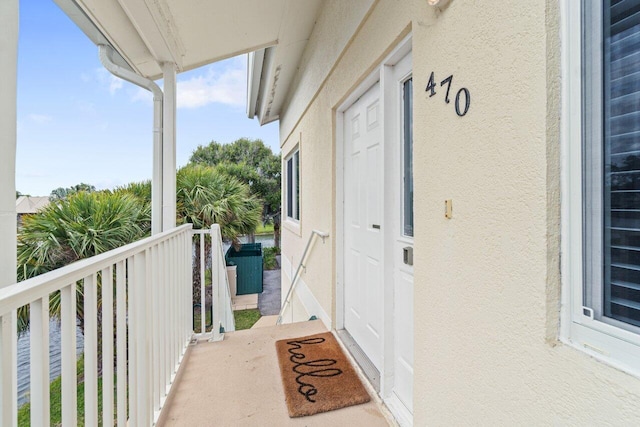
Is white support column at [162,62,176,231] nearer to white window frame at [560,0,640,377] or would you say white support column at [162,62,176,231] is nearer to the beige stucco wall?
the beige stucco wall

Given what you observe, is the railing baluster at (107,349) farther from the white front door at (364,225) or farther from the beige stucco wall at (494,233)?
the white front door at (364,225)

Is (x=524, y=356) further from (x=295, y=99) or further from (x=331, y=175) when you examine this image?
(x=295, y=99)

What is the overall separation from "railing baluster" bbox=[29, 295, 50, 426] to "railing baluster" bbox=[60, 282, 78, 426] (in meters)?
0.13

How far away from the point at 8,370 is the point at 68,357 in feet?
1.00

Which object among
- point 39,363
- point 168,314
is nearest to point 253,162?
point 168,314

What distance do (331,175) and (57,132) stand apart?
10.8ft

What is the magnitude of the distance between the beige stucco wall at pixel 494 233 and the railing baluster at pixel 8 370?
4.22ft

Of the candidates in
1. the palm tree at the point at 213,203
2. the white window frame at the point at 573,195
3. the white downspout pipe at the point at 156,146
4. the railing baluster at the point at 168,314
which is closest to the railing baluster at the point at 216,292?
the white downspout pipe at the point at 156,146

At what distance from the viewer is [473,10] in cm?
111

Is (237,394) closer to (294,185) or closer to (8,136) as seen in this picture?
(8,136)

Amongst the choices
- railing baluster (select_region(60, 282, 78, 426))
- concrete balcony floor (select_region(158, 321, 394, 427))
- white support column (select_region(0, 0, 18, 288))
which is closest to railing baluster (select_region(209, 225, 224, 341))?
concrete balcony floor (select_region(158, 321, 394, 427))

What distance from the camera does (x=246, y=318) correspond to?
8133 mm

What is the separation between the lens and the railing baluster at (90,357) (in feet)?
3.55

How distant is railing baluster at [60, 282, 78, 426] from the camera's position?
98cm
